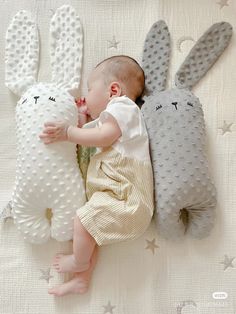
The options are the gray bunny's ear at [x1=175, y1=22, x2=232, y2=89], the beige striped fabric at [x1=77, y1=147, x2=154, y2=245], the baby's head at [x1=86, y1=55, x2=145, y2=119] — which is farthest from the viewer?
the gray bunny's ear at [x1=175, y1=22, x2=232, y2=89]

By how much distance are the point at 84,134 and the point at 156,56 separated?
0.34m

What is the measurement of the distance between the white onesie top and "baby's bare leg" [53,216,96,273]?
0.64 ft

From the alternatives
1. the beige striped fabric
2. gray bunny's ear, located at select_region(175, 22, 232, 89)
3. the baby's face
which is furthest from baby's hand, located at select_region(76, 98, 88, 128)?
gray bunny's ear, located at select_region(175, 22, 232, 89)

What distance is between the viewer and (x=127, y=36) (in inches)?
57.4

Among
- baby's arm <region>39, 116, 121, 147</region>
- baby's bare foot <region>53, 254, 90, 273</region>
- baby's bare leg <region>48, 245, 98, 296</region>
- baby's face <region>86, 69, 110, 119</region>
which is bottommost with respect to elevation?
baby's bare leg <region>48, 245, 98, 296</region>

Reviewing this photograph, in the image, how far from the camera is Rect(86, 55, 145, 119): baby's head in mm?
1299

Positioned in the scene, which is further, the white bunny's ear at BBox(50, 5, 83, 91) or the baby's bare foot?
the white bunny's ear at BBox(50, 5, 83, 91)

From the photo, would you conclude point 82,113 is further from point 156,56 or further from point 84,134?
point 156,56

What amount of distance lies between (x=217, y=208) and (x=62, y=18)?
65cm

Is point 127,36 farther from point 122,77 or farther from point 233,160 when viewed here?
point 233,160

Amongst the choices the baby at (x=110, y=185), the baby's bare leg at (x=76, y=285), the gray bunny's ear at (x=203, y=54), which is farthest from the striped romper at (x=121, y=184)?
the gray bunny's ear at (x=203, y=54)

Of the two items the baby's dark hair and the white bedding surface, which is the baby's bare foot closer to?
the white bedding surface

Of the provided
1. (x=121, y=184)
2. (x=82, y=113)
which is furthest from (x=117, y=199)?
(x=82, y=113)

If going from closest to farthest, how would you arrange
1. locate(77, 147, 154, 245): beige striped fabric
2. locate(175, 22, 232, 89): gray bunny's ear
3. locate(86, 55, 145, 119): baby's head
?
locate(77, 147, 154, 245): beige striped fabric → locate(86, 55, 145, 119): baby's head → locate(175, 22, 232, 89): gray bunny's ear
